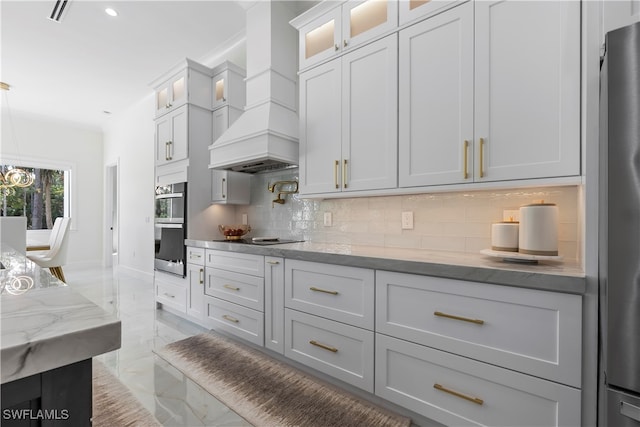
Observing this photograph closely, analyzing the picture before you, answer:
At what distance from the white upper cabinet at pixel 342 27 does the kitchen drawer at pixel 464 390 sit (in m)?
2.00

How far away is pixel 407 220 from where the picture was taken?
222cm

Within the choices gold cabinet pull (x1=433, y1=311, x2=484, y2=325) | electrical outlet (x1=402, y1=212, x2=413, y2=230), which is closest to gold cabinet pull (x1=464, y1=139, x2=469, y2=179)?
electrical outlet (x1=402, y1=212, x2=413, y2=230)

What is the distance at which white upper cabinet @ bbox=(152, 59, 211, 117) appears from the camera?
3221 millimetres

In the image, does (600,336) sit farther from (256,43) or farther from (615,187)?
(256,43)

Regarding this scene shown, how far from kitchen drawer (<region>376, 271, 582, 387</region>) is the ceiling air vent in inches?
152

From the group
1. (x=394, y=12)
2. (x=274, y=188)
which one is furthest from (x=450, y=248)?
(x=274, y=188)

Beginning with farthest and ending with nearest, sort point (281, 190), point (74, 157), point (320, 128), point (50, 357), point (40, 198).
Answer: point (74, 157)
point (40, 198)
point (281, 190)
point (320, 128)
point (50, 357)

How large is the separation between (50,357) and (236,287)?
2.13 m

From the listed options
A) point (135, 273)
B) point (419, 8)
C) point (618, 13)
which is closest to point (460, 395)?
point (618, 13)

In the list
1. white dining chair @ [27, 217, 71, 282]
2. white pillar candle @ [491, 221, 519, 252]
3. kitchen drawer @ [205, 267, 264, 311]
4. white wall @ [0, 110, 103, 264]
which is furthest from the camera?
white wall @ [0, 110, 103, 264]

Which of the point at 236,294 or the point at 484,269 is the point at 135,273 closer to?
the point at 236,294

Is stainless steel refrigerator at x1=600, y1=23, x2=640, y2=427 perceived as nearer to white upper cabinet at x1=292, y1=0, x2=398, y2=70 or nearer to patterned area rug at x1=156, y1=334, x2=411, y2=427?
patterned area rug at x1=156, y1=334, x2=411, y2=427

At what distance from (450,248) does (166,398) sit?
2.08m

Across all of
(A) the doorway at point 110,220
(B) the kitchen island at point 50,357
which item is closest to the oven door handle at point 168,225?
(B) the kitchen island at point 50,357
